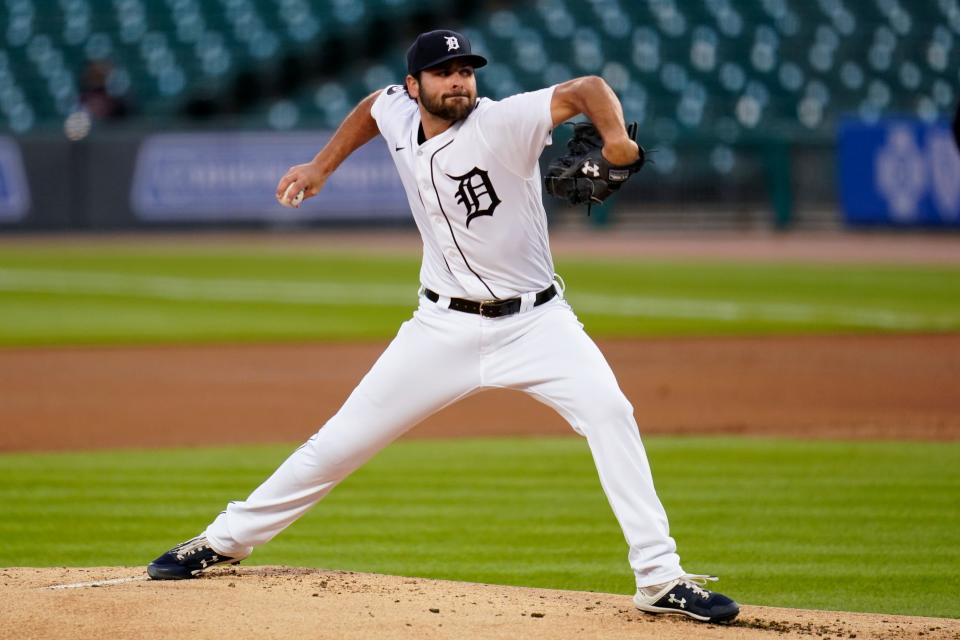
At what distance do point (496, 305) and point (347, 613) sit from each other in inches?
46.0

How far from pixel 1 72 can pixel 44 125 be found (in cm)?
151

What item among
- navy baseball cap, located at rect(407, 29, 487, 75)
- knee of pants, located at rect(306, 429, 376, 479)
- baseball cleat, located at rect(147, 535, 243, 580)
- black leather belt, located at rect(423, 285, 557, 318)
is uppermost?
navy baseball cap, located at rect(407, 29, 487, 75)

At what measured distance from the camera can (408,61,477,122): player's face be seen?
479 centimetres

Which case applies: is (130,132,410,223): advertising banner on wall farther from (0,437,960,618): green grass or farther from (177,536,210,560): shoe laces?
(177,536,210,560): shoe laces

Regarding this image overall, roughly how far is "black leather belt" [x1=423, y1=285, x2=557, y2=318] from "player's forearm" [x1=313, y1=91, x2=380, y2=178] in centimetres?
83

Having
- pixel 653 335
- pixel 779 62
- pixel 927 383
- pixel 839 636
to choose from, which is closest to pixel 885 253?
pixel 779 62

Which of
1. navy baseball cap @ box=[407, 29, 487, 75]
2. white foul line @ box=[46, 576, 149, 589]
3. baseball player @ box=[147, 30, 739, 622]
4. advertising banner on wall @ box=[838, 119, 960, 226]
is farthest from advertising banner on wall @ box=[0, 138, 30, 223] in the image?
navy baseball cap @ box=[407, 29, 487, 75]

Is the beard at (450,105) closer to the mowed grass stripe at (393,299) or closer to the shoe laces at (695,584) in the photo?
the shoe laces at (695,584)

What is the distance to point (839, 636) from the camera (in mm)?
4617

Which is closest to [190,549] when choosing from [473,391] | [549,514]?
[473,391]

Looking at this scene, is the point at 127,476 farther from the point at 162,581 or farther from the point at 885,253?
the point at 885,253

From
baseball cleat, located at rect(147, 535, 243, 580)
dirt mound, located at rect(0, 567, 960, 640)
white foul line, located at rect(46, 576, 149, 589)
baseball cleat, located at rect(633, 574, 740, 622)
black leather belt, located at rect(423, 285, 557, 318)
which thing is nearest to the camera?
dirt mound, located at rect(0, 567, 960, 640)

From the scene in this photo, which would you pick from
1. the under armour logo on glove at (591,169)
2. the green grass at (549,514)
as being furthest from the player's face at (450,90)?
the green grass at (549,514)

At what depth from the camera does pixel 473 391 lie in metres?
4.94
